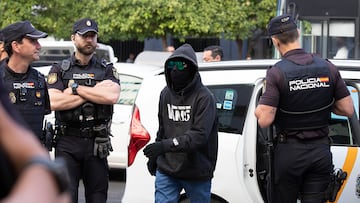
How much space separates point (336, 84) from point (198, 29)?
1758 centimetres

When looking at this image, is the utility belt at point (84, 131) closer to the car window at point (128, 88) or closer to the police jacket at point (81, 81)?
the police jacket at point (81, 81)

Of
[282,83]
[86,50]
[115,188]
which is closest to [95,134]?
[86,50]

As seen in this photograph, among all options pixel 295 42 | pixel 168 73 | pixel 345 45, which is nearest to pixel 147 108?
pixel 168 73

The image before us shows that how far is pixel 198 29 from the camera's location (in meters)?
22.6

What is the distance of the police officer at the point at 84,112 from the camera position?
18.9 ft

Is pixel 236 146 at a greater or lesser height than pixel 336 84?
lesser

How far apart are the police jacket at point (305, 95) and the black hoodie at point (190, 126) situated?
0.52m

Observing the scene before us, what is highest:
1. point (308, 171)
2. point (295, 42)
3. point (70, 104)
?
point (295, 42)

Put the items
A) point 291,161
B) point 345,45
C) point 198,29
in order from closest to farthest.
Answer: point 291,161 → point 345,45 → point 198,29

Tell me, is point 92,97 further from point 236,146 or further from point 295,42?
point 295,42

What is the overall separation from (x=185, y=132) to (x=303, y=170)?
85 centimetres

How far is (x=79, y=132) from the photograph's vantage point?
5770 millimetres

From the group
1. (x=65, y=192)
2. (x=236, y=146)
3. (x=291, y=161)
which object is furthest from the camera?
(x=236, y=146)

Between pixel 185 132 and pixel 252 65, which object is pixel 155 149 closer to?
pixel 185 132
